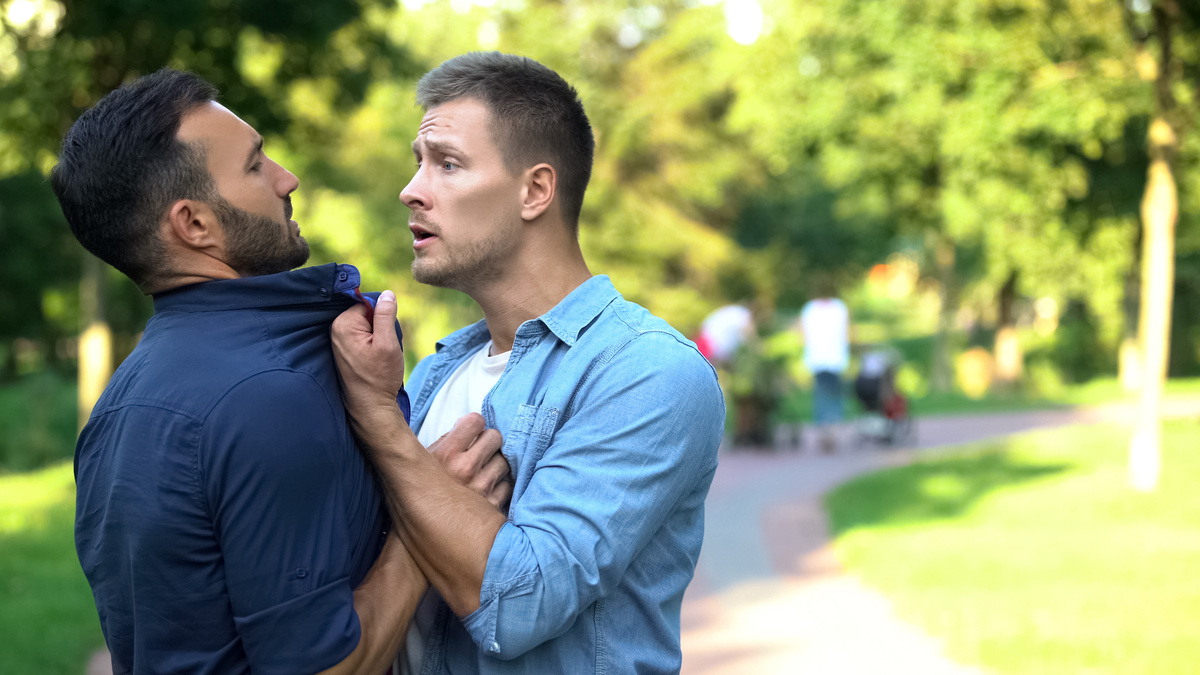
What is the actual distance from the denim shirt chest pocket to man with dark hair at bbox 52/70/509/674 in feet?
0.33

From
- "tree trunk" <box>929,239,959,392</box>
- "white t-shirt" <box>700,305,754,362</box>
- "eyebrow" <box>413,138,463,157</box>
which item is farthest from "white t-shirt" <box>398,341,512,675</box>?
"tree trunk" <box>929,239,959,392</box>

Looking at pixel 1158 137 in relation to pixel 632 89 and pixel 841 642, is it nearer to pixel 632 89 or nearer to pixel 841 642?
pixel 841 642

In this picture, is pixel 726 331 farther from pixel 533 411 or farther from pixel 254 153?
pixel 254 153

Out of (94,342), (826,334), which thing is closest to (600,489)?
(94,342)

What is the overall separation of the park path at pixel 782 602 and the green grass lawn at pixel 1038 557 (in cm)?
23

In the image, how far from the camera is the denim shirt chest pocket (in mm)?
2107

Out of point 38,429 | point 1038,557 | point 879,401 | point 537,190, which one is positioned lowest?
point 38,429

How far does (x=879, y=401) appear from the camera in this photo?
52.6 feet

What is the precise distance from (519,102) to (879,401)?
14.4 meters

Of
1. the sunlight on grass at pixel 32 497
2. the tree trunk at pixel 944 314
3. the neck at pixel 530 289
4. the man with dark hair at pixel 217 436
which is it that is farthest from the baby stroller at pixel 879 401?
the man with dark hair at pixel 217 436

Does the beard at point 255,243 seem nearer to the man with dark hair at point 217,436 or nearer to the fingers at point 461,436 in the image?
the man with dark hair at point 217,436

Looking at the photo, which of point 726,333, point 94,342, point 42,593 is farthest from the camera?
point 726,333

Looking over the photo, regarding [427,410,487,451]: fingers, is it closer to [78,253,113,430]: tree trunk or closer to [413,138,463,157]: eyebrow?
[413,138,463,157]: eyebrow

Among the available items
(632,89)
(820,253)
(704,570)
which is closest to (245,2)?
(704,570)
